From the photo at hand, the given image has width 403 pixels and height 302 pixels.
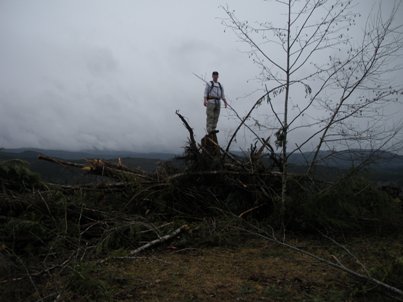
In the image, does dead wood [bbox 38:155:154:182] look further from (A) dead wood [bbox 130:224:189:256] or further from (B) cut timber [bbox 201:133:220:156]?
(A) dead wood [bbox 130:224:189:256]

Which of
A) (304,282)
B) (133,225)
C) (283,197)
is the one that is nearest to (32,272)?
(133,225)

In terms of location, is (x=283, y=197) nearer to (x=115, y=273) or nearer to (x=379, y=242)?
(x=379, y=242)

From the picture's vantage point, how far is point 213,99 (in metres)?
8.15

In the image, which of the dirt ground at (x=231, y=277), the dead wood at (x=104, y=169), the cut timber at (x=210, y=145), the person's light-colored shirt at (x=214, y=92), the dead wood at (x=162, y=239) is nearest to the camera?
the dirt ground at (x=231, y=277)

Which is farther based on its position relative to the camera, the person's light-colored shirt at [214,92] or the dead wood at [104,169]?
the person's light-colored shirt at [214,92]

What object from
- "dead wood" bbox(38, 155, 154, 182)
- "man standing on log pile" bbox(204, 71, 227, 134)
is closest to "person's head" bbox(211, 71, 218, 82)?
"man standing on log pile" bbox(204, 71, 227, 134)

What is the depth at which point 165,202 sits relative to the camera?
596 centimetres

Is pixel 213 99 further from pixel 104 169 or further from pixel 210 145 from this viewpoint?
pixel 104 169

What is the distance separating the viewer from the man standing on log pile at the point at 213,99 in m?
8.12

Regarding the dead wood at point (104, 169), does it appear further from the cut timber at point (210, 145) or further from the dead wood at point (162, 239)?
the dead wood at point (162, 239)

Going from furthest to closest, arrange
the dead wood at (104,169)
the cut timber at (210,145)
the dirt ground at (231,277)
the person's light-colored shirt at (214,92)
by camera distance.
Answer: the person's light-colored shirt at (214,92) → the dead wood at (104,169) → the cut timber at (210,145) → the dirt ground at (231,277)

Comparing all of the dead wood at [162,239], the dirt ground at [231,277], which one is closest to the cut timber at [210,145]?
the dead wood at [162,239]

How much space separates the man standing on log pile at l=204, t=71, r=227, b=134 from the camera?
8.12 metres

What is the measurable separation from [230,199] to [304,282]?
9.04ft
